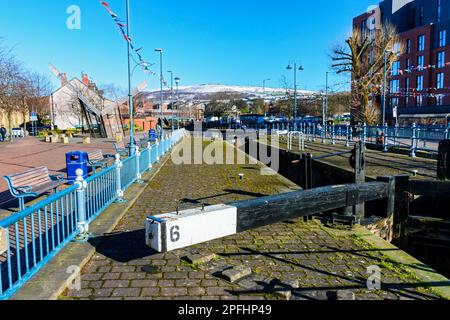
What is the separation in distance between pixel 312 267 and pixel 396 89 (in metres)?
61.4

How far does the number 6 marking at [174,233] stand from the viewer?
12.6 feet

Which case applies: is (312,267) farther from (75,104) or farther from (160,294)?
(75,104)

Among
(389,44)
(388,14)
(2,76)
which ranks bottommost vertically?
(2,76)

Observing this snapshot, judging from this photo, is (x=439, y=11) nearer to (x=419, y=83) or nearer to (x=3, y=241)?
(x=419, y=83)

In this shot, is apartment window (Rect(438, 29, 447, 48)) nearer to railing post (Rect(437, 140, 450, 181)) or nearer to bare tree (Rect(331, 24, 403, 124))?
bare tree (Rect(331, 24, 403, 124))

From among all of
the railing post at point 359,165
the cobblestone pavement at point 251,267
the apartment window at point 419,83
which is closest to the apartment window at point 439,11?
the apartment window at point 419,83

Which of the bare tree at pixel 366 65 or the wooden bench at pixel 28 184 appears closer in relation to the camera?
the wooden bench at pixel 28 184

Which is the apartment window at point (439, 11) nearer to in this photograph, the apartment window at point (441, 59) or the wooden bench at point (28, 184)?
the apartment window at point (441, 59)

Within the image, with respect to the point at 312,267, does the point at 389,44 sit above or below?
above

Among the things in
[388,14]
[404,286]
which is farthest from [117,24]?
[388,14]

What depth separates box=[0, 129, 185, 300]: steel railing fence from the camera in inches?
149

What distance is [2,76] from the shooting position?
2498cm

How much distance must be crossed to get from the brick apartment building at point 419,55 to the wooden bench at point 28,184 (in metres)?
46.8
